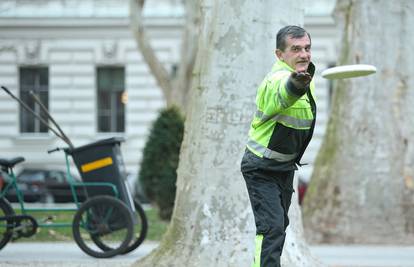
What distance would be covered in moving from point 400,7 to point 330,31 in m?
22.0

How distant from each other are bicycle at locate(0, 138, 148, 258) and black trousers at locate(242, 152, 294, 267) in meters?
4.68

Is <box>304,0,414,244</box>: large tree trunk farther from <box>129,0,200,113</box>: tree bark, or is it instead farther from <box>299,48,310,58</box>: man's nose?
<box>129,0,200,113</box>: tree bark

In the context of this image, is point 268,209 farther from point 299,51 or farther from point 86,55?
point 86,55

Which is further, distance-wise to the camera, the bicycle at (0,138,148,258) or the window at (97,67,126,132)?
the window at (97,67,126,132)

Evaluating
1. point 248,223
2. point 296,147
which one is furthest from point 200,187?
point 296,147

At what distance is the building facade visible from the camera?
119ft

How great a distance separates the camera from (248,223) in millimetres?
8805

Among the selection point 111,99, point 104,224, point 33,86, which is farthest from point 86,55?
point 104,224

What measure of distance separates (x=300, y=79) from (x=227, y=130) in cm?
291

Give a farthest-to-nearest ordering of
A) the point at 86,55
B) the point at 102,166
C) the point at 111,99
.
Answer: the point at 111,99
the point at 86,55
the point at 102,166

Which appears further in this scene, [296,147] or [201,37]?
[201,37]

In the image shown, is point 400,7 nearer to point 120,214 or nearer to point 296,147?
point 120,214

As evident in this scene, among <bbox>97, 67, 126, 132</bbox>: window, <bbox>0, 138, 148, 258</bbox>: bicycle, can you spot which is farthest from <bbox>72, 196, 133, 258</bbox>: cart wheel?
<bbox>97, 67, 126, 132</bbox>: window

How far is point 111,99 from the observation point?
121 ft
